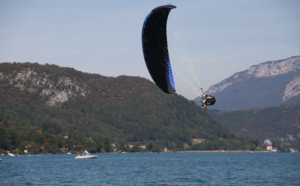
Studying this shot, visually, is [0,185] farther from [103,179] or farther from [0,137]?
[0,137]

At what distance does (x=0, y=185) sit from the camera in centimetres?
6988

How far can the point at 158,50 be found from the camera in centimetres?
4106

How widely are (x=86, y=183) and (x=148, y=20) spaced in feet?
136

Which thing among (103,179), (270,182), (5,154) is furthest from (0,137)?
(270,182)

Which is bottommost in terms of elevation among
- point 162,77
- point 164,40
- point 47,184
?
point 47,184

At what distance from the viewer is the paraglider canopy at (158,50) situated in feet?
131

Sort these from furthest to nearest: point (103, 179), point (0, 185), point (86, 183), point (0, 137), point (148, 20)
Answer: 1. point (0, 137)
2. point (103, 179)
3. point (86, 183)
4. point (0, 185)
5. point (148, 20)

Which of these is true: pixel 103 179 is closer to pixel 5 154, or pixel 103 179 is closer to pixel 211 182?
pixel 211 182

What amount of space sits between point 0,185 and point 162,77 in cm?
3797

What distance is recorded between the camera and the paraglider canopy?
131 feet

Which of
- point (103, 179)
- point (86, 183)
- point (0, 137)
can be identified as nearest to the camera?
point (86, 183)

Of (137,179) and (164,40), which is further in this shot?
(137,179)

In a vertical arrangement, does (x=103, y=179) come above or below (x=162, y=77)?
below

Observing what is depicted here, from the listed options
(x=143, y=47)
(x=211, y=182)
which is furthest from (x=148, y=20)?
(x=211, y=182)
